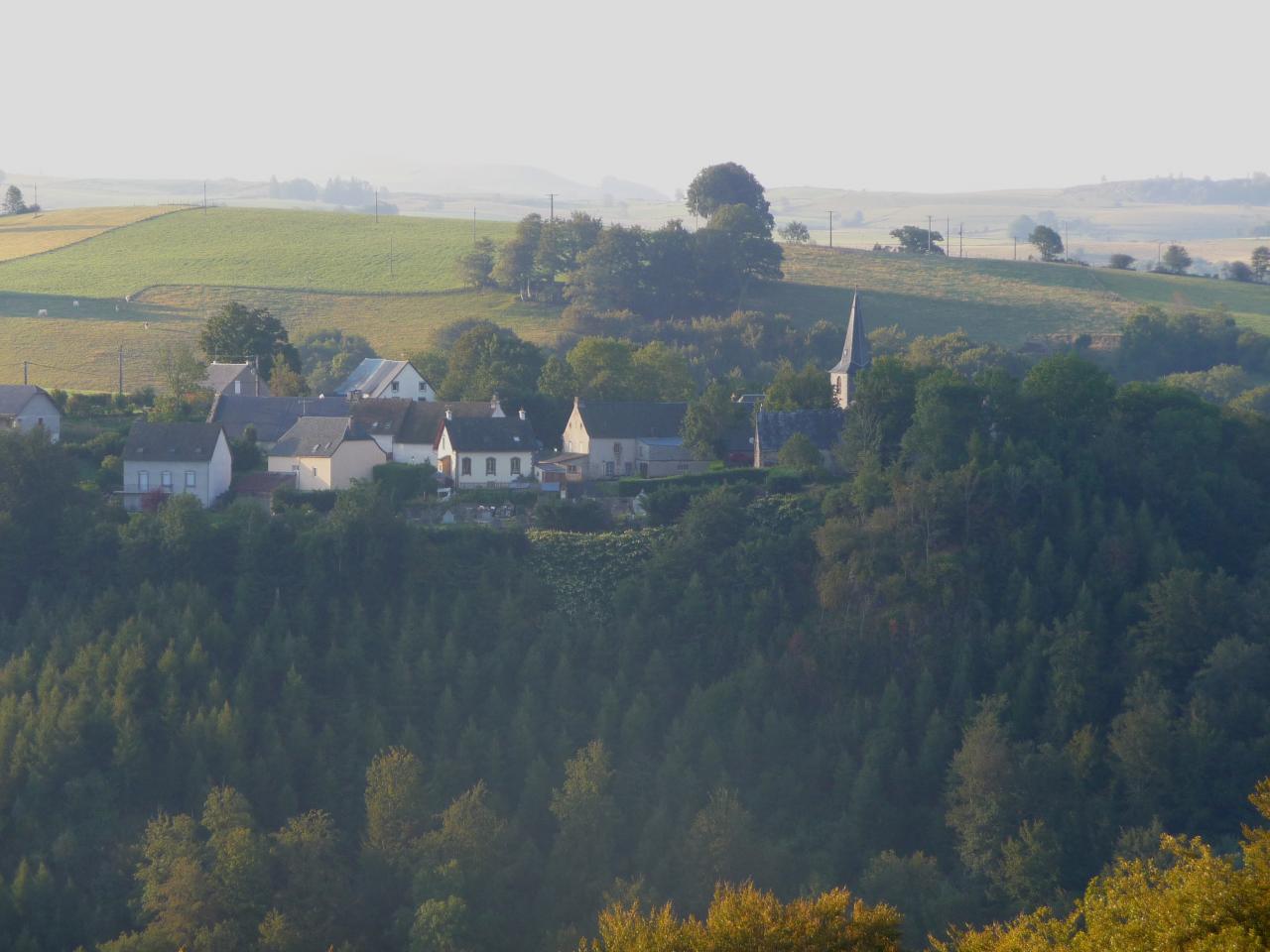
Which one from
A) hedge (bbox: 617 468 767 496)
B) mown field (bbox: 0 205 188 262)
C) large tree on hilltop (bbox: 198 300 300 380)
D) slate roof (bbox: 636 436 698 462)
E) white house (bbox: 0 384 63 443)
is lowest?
hedge (bbox: 617 468 767 496)

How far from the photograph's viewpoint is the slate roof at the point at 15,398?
59094 mm

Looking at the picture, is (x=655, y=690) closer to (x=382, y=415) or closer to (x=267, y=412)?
(x=382, y=415)

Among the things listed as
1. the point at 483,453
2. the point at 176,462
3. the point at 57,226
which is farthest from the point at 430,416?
the point at 57,226

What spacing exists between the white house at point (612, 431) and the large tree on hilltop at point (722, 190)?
150ft

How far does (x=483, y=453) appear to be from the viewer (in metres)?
56.6

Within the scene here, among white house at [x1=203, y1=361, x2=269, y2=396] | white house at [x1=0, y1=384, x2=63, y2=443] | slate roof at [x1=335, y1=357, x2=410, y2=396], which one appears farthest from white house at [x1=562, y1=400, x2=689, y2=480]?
white house at [x1=0, y1=384, x2=63, y2=443]

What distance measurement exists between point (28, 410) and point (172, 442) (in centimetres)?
811

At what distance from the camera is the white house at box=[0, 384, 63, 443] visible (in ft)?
193

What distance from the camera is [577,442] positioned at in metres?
60.6

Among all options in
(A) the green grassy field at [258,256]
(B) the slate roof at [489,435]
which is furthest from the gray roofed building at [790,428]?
(A) the green grassy field at [258,256]

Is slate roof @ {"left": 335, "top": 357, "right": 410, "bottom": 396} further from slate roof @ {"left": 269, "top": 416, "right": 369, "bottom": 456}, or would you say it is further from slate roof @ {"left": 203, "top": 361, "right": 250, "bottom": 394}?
slate roof @ {"left": 269, "top": 416, "right": 369, "bottom": 456}

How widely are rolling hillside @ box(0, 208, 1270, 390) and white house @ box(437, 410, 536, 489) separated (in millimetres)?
25573

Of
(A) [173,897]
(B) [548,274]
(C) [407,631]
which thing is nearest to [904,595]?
(C) [407,631]

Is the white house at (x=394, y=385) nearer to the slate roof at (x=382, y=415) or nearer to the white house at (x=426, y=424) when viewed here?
the slate roof at (x=382, y=415)
